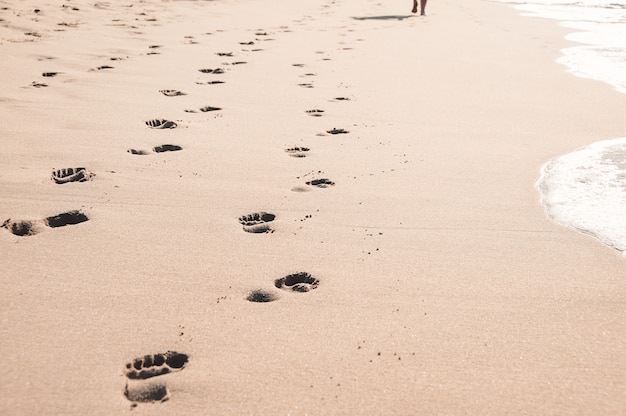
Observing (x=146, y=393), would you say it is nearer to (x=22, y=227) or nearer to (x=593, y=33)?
(x=22, y=227)

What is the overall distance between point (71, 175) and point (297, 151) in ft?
3.60

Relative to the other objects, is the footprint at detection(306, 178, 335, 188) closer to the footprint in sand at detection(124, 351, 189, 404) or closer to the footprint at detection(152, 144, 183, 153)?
the footprint at detection(152, 144, 183, 153)

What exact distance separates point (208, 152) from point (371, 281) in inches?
56.8

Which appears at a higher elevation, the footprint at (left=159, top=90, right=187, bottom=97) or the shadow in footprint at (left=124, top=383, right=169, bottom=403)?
the footprint at (left=159, top=90, right=187, bottom=97)

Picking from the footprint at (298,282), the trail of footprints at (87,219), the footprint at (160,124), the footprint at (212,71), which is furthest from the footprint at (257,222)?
the footprint at (212,71)

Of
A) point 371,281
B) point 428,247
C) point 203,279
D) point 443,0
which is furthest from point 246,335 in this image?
point 443,0

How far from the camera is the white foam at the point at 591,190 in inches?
97.3

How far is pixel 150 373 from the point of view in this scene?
1.65m

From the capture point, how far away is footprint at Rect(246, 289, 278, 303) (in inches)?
78.4

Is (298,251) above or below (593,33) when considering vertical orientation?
below

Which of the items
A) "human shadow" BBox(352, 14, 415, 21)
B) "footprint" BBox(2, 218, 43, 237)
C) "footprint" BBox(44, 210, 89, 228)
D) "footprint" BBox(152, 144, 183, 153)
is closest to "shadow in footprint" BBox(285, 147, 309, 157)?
"footprint" BBox(152, 144, 183, 153)

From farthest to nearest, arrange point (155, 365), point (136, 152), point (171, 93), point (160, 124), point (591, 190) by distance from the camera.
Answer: point (171, 93), point (160, 124), point (136, 152), point (591, 190), point (155, 365)

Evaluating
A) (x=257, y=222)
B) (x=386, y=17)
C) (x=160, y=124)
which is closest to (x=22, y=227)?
(x=257, y=222)

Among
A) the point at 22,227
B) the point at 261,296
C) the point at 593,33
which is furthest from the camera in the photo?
the point at 593,33
